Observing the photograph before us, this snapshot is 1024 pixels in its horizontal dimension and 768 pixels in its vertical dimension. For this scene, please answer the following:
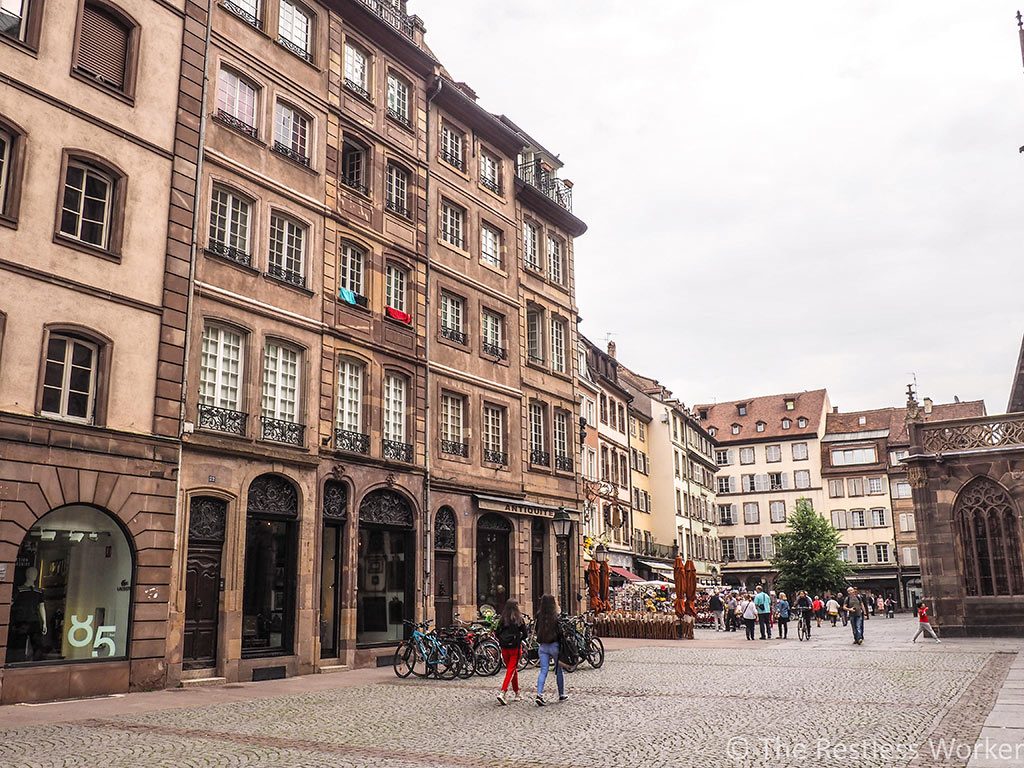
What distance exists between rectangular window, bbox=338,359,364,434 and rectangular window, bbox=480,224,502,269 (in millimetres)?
7703

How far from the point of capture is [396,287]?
83.2 feet

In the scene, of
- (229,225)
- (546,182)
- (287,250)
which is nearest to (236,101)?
(229,225)

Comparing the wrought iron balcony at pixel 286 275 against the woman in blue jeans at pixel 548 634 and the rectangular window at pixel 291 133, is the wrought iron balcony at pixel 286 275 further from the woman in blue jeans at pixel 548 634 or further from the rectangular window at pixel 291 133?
the woman in blue jeans at pixel 548 634

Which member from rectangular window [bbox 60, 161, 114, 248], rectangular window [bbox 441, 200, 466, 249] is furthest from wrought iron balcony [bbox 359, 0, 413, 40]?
rectangular window [bbox 60, 161, 114, 248]

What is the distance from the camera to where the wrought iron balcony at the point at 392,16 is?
1003 inches

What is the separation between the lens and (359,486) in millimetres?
22438

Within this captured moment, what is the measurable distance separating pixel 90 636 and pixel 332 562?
21.4 ft

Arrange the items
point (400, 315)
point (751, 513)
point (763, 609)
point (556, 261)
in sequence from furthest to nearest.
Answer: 1. point (751, 513)
2. point (556, 261)
3. point (763, 609)
4. point (400, 315)

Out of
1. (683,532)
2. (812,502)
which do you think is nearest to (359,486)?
(683,532)

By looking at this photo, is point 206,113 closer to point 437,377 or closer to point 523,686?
point 437,377

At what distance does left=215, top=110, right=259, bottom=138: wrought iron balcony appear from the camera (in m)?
20.1

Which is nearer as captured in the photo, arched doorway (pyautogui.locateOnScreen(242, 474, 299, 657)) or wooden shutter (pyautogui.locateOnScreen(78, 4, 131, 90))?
wooden shutter (pyautogui.locateOnScreen(78, 4, 131, 90))

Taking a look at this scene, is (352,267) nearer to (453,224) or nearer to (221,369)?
(453,224)

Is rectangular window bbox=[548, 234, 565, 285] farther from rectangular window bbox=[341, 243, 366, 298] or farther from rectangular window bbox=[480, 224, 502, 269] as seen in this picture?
rectangular window bbox=[341, 243, 366, 298]
